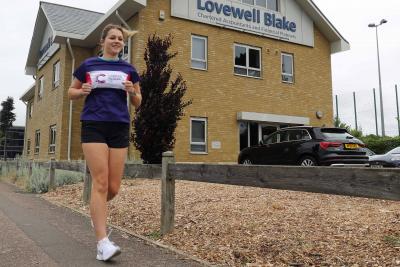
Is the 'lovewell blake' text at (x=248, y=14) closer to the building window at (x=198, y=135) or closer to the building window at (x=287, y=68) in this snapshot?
the building window at (x=287, y=68)

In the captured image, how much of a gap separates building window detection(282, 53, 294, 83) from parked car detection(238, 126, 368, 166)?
8.13 m

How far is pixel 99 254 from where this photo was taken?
4113 mm

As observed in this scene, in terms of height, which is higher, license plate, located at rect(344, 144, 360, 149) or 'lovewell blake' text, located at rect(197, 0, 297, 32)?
'lovewell blake' text, located at rect(197, 0, 297, 32)

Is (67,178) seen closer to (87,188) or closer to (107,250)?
(87,188)

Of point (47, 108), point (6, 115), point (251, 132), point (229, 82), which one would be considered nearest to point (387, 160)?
point (251, 132)

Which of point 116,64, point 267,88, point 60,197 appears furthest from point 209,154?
point 116,64

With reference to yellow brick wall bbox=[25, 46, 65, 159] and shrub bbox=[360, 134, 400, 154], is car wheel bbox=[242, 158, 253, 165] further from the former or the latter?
shrub bbox=[360, 134, 400, 154]

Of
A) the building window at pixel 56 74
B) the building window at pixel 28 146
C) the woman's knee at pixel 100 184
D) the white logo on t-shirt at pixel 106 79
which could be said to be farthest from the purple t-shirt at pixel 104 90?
the building window at pixel 28 146

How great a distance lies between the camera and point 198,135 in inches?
715

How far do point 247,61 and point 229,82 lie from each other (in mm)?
1588

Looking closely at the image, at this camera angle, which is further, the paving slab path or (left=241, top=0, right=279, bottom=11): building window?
(left=241, top=0, right=279, bottom=11): building window

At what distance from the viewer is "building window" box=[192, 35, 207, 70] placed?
1851 cm

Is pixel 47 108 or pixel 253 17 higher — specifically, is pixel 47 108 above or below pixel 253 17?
below

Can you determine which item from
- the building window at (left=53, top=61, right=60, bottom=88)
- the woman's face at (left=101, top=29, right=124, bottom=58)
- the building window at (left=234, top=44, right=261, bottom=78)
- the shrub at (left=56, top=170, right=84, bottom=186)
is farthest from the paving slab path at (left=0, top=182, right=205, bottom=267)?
the building window at (left=53, top=61, right=60, bottom=88)
